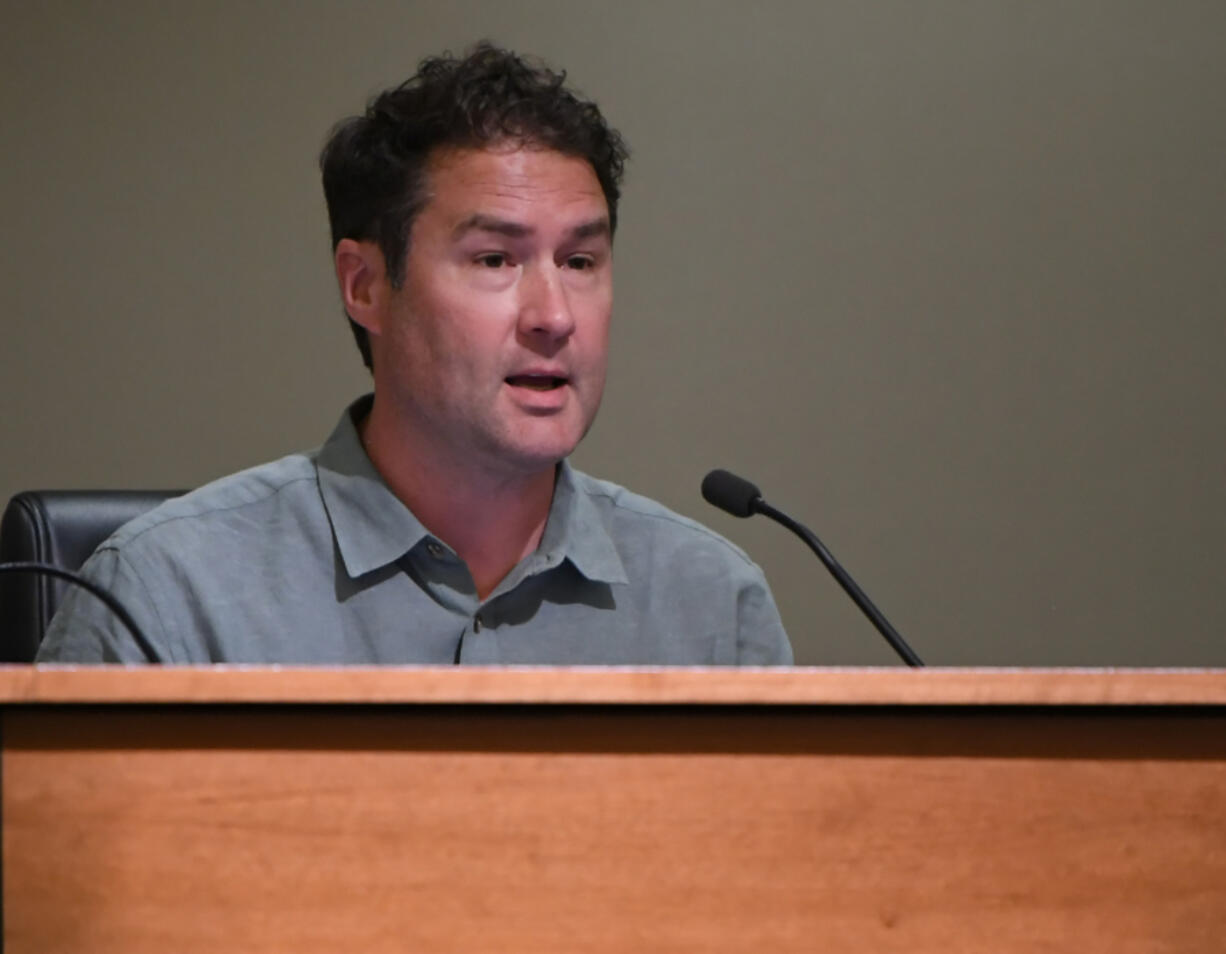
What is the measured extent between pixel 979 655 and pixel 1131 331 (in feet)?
1.77

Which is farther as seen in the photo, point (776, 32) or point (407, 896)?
point (776, 32)

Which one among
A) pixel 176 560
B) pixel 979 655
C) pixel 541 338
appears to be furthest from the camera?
pixel 979 655

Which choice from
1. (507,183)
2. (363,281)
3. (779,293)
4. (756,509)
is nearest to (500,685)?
(756,509)

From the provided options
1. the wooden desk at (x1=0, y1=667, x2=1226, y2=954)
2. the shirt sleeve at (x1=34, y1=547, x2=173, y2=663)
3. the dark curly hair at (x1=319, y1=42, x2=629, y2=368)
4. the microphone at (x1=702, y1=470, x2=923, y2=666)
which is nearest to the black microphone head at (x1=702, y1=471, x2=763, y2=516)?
the microphone at (x1=702, y1=470, x2=923, y2=666)

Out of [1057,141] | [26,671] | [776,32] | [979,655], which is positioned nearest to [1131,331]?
[1057,141]

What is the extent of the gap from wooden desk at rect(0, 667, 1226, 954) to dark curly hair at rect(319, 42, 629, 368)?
954 millimetres

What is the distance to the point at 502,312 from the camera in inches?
62.7

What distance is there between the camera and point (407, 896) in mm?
774

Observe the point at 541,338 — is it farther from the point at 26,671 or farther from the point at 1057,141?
the point at 1057,141

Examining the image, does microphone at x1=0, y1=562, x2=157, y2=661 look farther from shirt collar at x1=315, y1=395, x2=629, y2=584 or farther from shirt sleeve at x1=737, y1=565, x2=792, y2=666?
shirt sleeve at x1=737, y1=565, x2=792, y2=666

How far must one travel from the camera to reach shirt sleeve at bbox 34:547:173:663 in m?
1.43

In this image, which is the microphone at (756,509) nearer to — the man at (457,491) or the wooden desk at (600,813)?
the man at (457,491)

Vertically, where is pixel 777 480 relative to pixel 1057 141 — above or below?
below

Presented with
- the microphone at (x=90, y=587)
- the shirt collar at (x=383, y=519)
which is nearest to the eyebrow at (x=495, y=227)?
the shirt collar at (x=383, y=519)
